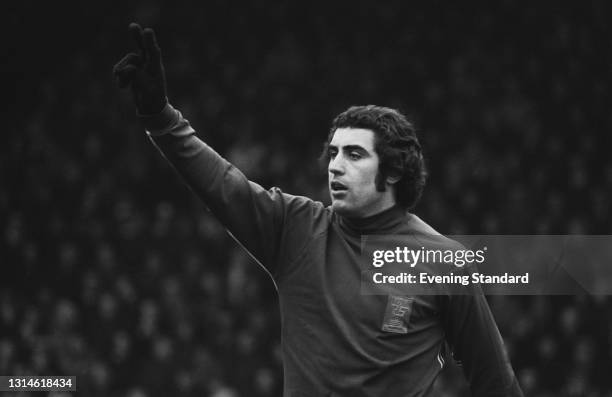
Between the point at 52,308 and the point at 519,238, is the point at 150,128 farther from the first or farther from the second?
the point at 52,308

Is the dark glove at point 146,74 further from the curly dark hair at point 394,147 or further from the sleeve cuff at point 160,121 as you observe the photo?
the curly dark hair at point 394,147

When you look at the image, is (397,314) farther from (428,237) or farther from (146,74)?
(146,74)

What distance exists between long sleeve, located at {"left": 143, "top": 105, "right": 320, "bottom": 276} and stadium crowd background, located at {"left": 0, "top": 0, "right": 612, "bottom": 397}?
13.6 ft

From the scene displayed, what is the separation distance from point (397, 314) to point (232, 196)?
19.8 inches

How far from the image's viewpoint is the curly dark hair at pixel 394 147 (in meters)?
2.66

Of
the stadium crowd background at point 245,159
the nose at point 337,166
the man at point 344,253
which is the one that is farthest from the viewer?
the stadium crowd background at point 245,159

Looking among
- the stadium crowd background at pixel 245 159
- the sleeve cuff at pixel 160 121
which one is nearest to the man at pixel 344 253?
the sleeve cuff at pixel 160 121

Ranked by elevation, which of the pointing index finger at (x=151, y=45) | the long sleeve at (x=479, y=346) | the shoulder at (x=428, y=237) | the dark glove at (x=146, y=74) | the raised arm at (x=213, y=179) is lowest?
the long sleeve at (x=479, y=346)

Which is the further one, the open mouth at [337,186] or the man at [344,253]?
the open mouth at [337,186]

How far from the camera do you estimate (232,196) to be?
8.21 ft

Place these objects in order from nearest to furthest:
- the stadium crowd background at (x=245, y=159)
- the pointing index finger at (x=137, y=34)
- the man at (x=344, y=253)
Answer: the pointing index finger at (x=137, y=34), the man at (x=344, y=253), the stadium crowd background at (x=245, y=159)

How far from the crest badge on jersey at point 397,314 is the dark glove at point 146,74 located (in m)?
0.74

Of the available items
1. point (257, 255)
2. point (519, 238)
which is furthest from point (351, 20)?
point (257, 255)

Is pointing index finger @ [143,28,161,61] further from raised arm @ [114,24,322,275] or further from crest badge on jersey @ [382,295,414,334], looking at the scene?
crest badge on jersey @ [382,295,414,334]
